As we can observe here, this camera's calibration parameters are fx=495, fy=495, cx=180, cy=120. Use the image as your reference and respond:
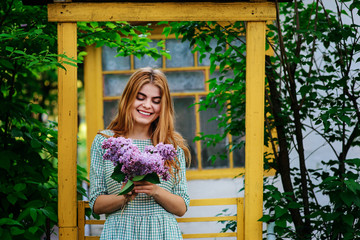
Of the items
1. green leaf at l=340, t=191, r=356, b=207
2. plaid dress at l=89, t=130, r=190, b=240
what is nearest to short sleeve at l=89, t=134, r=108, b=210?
plaid dress at l=89, t=130, r=190, b=240

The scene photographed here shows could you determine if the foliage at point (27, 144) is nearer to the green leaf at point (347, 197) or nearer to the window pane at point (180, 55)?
the window pane at point (180, 55)

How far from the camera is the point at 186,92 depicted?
19.3 feet

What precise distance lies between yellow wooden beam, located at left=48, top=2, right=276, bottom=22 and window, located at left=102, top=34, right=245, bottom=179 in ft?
8.33

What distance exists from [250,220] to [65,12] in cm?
189

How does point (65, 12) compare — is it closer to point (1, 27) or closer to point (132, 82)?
point (132, 82)

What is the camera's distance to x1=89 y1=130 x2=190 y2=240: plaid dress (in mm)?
2873

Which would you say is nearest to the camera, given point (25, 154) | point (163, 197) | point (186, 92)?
point (163, 197)

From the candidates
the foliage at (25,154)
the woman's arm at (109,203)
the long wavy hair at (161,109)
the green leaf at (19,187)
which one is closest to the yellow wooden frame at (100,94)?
the foliage at (25,154)

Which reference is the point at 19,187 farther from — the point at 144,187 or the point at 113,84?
the point at 113,84

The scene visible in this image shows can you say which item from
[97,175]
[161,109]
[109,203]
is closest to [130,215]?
[109,203]

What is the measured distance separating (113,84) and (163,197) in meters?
3.29

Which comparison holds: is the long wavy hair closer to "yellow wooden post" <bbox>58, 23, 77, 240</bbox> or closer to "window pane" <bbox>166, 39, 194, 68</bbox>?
"yellow wooden post" <bbox>58, 23, 77, 240</bbox>

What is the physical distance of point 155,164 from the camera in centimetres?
248

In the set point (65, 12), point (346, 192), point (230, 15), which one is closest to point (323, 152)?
point (346, 192)
